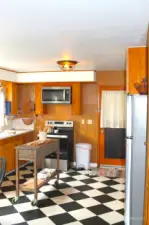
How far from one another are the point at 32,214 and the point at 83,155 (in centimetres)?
254

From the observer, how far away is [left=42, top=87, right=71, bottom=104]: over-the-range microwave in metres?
5.88

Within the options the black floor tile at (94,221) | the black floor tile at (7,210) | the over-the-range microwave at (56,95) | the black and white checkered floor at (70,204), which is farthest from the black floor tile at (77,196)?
the over-the-range microwave at (56,95)

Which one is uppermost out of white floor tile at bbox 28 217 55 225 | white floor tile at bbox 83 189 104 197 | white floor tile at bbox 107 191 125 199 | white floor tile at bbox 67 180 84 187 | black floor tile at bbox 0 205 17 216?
white floor tile at bbox 67 180 84 187

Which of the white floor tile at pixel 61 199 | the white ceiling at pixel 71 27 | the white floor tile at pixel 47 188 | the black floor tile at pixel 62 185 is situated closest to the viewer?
the white ceiling at pixel 71 27

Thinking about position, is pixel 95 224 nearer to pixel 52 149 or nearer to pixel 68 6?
pixel 52 149

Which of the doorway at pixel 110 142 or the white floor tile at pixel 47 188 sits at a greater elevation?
the doorway at pixel 110 142

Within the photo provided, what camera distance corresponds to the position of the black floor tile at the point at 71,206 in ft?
12.1

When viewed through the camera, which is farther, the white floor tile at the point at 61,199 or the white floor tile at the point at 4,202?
the white floor tile at the point at 61,199

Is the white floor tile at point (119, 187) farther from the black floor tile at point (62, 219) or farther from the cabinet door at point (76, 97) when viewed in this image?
the cabinet door at point (76, 97)

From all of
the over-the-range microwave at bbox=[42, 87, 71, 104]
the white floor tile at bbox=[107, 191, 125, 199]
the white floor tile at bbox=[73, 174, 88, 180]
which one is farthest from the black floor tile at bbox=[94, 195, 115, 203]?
the over-the-range microwave at bbox=[42, 87, 71, 104]

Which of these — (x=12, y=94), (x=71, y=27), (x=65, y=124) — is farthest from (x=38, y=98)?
(x=71, y=27)

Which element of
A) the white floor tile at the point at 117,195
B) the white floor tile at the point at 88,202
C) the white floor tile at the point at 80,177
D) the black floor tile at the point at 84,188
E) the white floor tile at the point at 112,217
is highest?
the white floor tile at the point at 80,177

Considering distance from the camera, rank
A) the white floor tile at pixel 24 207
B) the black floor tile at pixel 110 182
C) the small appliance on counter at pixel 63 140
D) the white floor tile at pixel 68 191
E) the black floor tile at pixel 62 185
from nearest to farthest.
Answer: the white floor tile at pixel 24 207, the white floor tile at pixel 68 191, the black floor tile at pixel 62 185, the black floor tile at pixel 110 182, the small appliance on counter at pixel 63 140

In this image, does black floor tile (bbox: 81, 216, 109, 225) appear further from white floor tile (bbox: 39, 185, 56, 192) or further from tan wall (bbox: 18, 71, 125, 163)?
tan wall (bbox: 18, 71, 125, 163)
